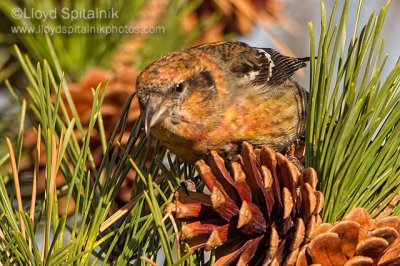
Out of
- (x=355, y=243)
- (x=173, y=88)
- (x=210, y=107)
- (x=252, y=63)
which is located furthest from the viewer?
(x=252, y=63)

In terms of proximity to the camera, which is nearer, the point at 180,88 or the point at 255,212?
the point at 255,212

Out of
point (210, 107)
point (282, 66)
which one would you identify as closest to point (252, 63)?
point (282, 66)

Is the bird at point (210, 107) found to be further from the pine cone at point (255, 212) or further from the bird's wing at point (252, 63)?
the pine cone at point (255, 212)

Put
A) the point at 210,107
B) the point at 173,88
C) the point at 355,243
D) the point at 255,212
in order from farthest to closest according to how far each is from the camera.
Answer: the point at 210,107 < the point at 173,88 < the point at 255,212 < the point at 355,243

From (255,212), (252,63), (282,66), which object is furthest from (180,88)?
(255,212)

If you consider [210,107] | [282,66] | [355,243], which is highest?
[282,66]

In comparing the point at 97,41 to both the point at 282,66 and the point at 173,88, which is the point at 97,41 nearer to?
the point at 173,88

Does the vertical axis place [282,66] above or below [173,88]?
above
